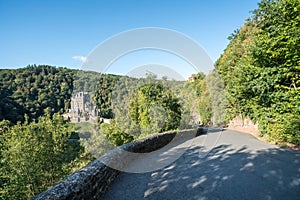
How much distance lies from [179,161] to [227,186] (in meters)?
2.30

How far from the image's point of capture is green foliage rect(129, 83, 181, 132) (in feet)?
37.7

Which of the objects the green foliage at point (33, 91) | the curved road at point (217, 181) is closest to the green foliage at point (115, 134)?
the green foliage at point (33, 91)

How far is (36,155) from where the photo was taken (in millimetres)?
11000

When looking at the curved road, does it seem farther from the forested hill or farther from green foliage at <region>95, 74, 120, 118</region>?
the forested hill

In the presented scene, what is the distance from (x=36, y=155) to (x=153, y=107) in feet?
27.3

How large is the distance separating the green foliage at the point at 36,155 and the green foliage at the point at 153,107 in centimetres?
593

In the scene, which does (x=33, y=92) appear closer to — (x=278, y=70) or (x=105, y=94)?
(x=105, y=94)

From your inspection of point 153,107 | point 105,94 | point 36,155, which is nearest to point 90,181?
point 153,107

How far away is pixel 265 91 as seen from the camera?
31.5ft

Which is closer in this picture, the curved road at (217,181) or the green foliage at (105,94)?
the curved road at (217,181)

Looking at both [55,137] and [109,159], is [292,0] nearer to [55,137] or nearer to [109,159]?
[109,159]

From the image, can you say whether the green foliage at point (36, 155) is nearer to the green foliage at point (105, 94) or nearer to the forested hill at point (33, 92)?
the green foliage at point (105, 94)

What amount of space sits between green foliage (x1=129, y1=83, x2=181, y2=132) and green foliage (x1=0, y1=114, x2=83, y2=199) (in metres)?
5.93

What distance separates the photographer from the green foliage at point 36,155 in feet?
30.5
